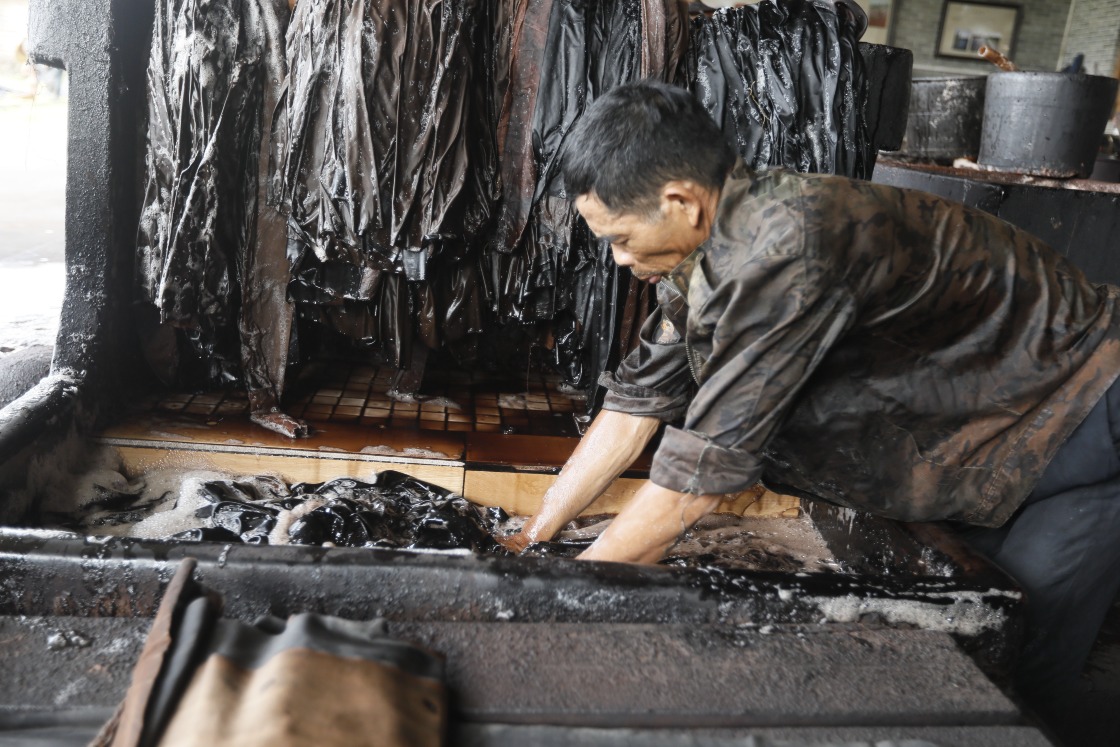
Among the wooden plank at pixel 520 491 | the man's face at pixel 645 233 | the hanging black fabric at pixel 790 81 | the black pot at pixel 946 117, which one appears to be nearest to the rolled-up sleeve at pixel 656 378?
the man's face at pixel 645 233

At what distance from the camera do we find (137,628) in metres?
1.68

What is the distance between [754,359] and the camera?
1829mm

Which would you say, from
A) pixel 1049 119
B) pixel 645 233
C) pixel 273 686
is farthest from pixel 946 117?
pixel 273 686

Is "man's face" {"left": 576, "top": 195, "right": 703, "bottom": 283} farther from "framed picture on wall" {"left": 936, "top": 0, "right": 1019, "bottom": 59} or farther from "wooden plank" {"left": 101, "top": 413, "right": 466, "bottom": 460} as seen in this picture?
"framed picture on wall" {"left": 936, "top": 0, "right": 1019, "bottom": 59}

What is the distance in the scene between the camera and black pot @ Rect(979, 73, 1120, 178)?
16.8 ft

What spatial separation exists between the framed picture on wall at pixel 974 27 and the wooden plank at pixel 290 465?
1426cm

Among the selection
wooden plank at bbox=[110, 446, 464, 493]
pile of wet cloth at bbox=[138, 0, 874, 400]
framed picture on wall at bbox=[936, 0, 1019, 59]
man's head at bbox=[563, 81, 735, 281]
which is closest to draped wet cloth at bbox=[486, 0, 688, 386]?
pile of wet cloth at bbox=[138, 0, 874, 400]

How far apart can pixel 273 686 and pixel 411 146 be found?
2.54m

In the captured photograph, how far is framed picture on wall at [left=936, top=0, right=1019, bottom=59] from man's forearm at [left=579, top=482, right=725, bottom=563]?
14998 millimetres

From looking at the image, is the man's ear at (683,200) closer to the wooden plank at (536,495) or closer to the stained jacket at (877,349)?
the stained jacket at (877,349)

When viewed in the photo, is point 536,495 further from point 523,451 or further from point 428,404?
point 428,404

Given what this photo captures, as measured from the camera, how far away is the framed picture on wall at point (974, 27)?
1426cm

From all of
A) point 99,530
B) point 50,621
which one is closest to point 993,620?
point 50,621

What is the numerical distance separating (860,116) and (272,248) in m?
2.57
